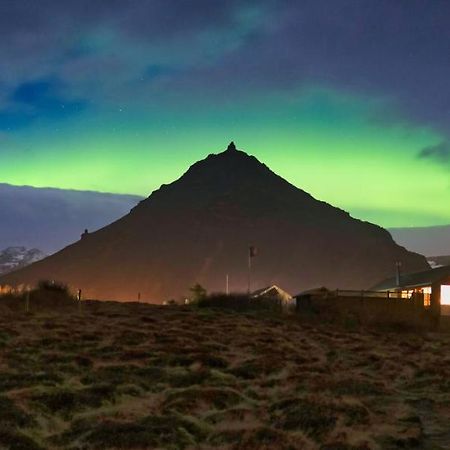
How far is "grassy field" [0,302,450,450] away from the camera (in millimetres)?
11508

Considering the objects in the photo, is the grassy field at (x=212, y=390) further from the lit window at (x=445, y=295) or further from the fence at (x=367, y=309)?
the lit window at (x=445, y=295)

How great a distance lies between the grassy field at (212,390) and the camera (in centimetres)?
1151

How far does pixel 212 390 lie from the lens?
1605 cm

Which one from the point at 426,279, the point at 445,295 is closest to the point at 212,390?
the point at 445,295

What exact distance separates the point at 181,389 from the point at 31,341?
10.3 m

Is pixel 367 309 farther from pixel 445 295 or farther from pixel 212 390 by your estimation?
pixel 212 390

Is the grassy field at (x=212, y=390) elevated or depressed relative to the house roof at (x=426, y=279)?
depressed

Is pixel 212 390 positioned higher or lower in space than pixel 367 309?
lower

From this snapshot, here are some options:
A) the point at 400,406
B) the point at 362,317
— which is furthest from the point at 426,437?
the point at 362,317

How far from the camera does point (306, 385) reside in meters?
17.8

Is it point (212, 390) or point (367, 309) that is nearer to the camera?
point (212, 390)

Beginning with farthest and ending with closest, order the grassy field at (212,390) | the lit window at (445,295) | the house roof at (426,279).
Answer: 1. the house roof at (426,279)
2. the lit window at (445,295)
3. the grassy field at (212,390)

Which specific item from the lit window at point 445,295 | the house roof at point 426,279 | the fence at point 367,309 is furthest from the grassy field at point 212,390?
the house roof at point 426,279

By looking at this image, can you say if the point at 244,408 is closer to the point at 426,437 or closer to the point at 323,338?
the point at 426,437
